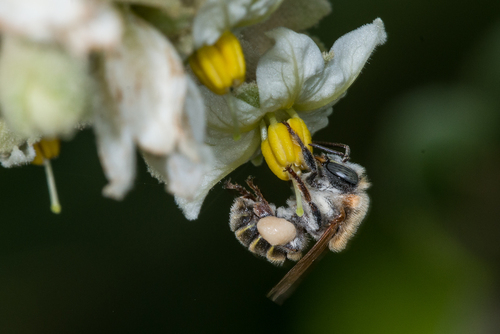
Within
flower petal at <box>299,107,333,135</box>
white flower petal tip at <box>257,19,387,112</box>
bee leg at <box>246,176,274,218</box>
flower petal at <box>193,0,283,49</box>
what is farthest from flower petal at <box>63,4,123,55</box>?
bee leg at <box>246,176,274,218</box>

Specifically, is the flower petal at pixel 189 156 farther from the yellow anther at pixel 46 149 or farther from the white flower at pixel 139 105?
the yellow anther at pixel 46 149

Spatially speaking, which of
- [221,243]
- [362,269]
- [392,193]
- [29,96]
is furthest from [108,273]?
[29,96]

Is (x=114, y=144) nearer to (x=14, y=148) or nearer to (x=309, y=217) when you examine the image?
(x=14, y=148)

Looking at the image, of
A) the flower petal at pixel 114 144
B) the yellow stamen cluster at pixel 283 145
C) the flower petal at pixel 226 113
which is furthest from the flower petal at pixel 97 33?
the yellow stamen cluster at pixel 283 145

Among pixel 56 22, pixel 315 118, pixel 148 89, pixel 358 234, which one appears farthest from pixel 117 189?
pixel 358 234

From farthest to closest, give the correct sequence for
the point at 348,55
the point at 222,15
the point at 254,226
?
the point at 254,226 < the point at 348,55 < the point at 222,15

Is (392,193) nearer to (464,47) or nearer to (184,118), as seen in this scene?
(464,47)
